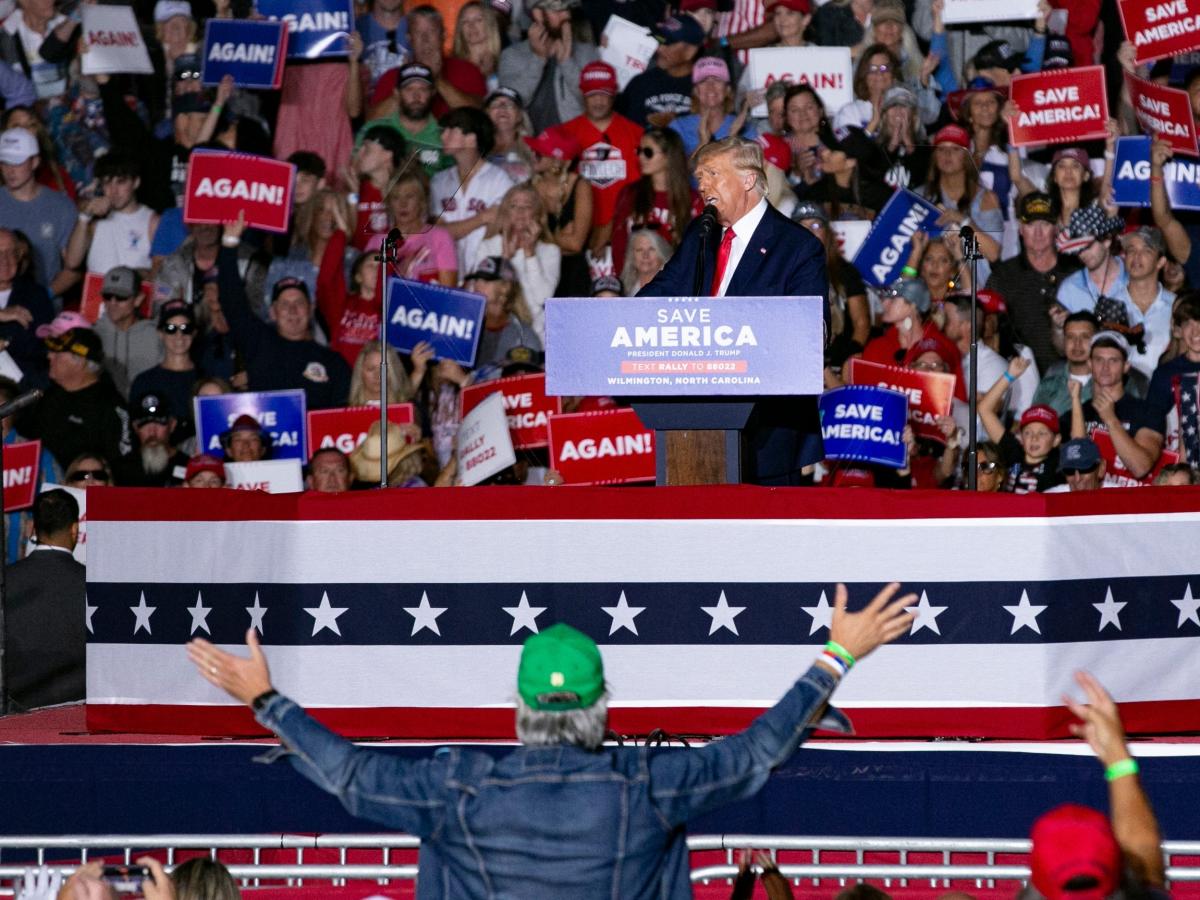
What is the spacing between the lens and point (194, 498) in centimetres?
745

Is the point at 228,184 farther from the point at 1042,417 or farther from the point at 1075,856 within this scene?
the point at 1075,856

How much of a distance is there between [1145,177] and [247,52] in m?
5.43

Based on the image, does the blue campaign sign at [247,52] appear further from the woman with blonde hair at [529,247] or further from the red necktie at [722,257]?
the red necktie at [722,257]

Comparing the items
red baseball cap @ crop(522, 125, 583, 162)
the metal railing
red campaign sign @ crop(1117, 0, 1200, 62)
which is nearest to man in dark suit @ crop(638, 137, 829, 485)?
the metal railing

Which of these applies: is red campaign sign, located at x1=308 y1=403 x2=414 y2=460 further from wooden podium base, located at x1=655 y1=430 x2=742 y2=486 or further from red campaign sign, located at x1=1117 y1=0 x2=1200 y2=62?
red campaign sign, located at x1=1117 y1=0 x2=1200 y2=62

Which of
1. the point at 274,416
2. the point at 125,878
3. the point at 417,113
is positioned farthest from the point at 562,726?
the point at 417,113

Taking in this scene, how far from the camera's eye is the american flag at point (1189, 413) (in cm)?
1021

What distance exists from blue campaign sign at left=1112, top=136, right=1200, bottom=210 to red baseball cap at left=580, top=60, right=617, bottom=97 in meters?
2.94

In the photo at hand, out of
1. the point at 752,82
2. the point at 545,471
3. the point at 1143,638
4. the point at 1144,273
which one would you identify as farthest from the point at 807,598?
the point at 752,82

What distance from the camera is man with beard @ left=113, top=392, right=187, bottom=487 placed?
1152 centimetres

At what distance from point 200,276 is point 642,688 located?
252 inches

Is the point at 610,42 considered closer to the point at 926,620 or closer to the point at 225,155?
the point at 225,155

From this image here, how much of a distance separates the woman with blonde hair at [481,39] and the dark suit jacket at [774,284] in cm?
640

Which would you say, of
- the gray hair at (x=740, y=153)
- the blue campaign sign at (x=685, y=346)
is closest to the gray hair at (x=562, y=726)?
the blue campaign sign at (x=685, y=346)
